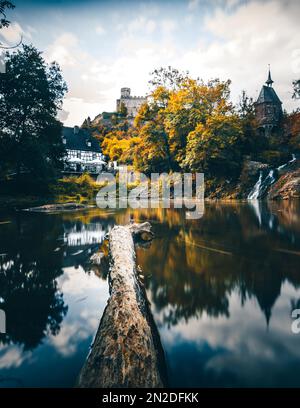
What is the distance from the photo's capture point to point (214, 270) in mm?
5613

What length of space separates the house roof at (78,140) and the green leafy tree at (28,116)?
21.4m

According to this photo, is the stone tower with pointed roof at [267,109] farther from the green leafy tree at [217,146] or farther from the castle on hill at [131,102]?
the castle on hill at [131,102]

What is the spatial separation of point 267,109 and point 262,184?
29.4 metres

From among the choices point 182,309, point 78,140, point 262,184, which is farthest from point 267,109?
point 182,309

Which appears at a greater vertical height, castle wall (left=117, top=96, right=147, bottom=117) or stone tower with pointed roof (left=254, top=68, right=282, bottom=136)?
castle wall (left=117, top=96, right=147, bottom=117)

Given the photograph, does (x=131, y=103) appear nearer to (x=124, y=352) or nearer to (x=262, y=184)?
(x=262, y=184)

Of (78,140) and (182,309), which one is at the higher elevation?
(78,140)

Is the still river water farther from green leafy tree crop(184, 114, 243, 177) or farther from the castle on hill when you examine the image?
the castle on hill

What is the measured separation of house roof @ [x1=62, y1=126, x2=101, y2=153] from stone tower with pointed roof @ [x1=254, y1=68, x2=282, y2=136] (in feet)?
116

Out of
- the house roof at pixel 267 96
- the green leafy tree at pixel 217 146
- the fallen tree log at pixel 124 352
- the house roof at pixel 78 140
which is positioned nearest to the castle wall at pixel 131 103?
the house roof at pixel 78 140

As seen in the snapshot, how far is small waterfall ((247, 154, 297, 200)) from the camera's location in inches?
973

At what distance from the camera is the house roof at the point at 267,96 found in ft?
155

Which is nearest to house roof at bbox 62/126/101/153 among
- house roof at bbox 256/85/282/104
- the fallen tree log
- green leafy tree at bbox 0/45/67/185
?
green leafy tree at bbox 0/45/67/185
